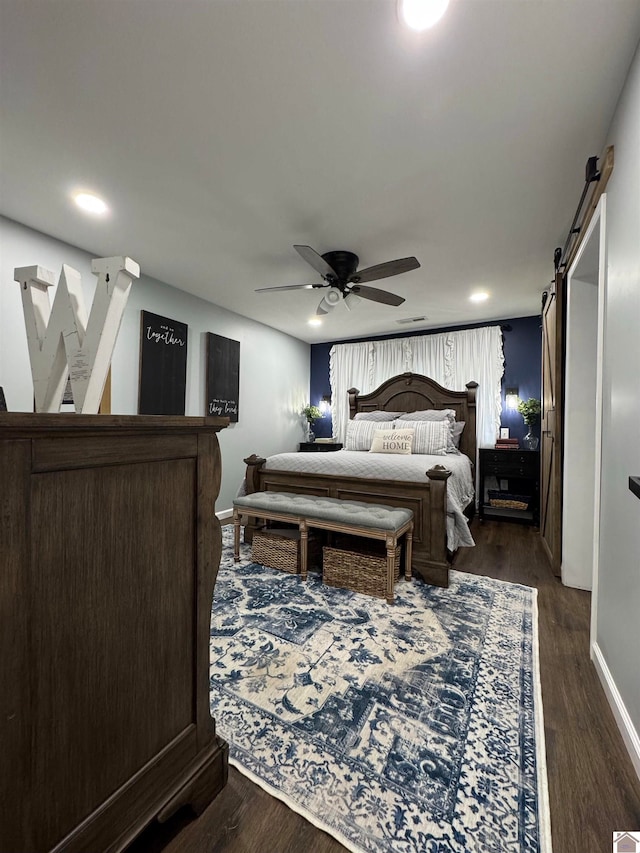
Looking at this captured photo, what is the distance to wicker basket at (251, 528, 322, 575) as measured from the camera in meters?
2.79

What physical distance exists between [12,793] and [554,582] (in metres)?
3.05

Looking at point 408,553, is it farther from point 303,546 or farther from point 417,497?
point 303,546

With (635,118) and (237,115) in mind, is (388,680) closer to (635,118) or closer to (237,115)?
(635,118)

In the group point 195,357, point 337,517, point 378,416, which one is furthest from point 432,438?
point 195,357

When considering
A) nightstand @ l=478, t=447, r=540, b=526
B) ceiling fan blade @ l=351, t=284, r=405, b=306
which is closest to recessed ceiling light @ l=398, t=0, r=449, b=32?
ceiling fan blade @ l=351, t=284, r=405, b=306

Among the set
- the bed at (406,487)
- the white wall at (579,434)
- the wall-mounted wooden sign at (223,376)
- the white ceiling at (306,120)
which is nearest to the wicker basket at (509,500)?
the bed at (406,487)

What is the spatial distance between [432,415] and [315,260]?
272cm

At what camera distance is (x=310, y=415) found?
621 centimetres

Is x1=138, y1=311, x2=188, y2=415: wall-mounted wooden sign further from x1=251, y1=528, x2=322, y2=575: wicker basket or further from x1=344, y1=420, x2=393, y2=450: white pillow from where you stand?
x1=344, y1=420, x2=393, y2=450: white pillow

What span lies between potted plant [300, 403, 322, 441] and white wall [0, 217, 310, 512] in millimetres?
128

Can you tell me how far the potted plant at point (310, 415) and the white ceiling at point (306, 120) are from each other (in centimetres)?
332

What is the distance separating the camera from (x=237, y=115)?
69.2 inches

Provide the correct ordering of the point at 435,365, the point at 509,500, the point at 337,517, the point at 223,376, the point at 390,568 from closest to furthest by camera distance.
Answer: the point at 390,568
the point at 337,517
the point at 509,500
the point at 223,376
the point at 435,365

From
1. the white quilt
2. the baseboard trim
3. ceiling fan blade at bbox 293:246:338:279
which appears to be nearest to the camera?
the baseboard trim
